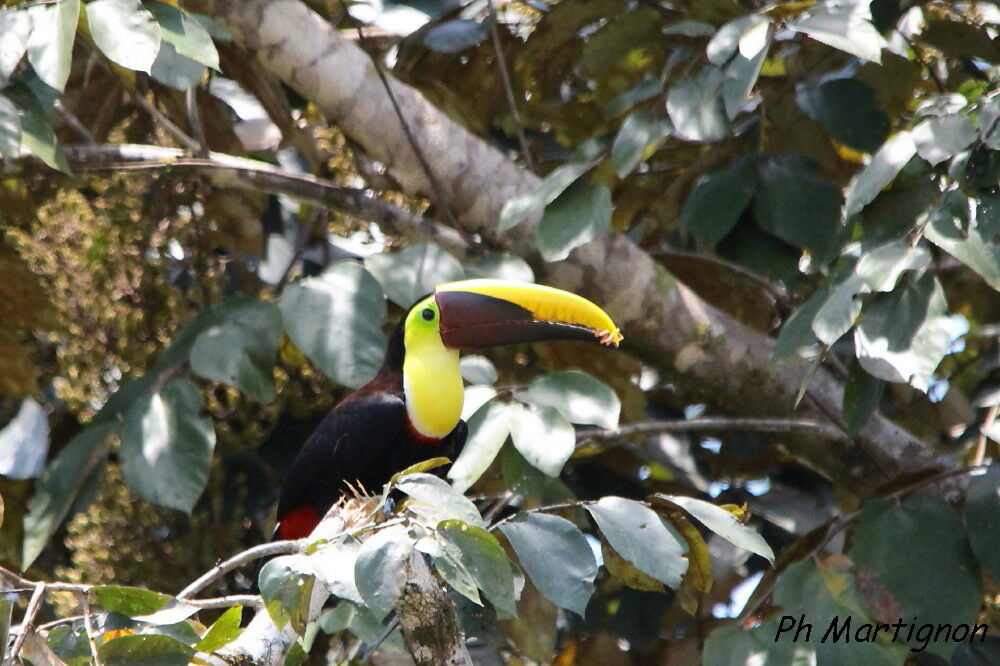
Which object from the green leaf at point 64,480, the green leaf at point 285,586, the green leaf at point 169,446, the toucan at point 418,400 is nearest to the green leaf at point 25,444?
the green leaf at point 64,480

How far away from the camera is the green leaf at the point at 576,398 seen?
229 centimetres

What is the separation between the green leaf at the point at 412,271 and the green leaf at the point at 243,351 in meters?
0.24

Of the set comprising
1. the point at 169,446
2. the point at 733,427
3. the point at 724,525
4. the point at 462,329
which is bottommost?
the point at 733,427

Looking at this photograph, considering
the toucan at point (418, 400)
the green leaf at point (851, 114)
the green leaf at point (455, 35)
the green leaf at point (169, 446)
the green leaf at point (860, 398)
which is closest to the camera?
the green leaf at point (860, 398)

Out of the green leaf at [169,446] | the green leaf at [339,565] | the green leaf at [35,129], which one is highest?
the green leaf at [35,129]

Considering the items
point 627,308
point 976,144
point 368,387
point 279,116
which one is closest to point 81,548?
point 368,387

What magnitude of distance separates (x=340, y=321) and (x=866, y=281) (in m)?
1.01

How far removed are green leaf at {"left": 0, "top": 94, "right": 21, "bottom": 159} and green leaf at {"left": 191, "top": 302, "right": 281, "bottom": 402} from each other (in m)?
0.52

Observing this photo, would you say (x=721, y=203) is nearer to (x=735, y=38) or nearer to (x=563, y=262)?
(x=563, y=262)

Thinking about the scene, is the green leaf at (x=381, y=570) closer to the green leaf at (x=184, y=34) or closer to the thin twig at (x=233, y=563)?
the thin twig at (x=233, y=563)

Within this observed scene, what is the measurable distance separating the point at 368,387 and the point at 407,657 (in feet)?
2.27

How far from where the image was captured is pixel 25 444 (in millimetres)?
2672

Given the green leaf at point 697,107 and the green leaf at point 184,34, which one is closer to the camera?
the green leaf at point 184,34

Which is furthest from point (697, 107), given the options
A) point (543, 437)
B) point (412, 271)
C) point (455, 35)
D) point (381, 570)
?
point (381, 570)
